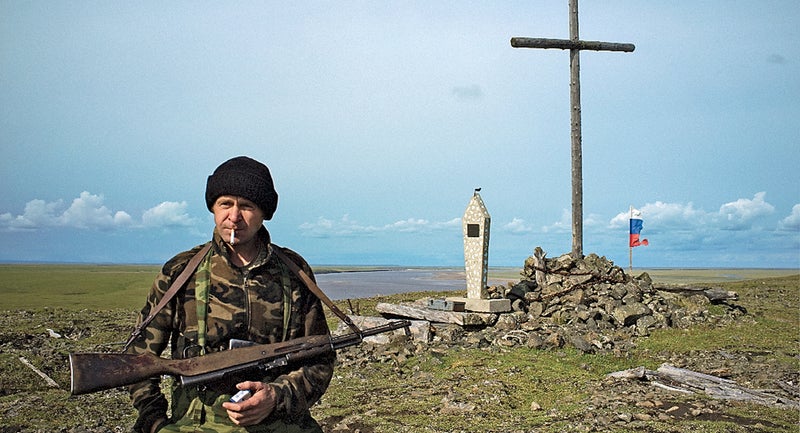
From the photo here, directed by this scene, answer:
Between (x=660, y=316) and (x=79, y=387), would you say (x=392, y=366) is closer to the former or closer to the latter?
(x=660, y=316)

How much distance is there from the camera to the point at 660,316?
13977mm

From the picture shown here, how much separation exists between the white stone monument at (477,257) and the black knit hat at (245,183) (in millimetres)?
10331

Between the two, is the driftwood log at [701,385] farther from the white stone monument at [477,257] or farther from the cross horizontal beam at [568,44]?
the cross horizontal beam at [568,44]

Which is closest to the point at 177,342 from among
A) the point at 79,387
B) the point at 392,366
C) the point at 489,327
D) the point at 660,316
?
the point at 79,387

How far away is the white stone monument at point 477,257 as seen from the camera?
1373 cm

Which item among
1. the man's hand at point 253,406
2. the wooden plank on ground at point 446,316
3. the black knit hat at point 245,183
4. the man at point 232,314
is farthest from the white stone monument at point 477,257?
the man's hand at point 253,406

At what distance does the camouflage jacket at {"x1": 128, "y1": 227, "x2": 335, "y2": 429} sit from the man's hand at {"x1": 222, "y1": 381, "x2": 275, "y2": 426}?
175 mm

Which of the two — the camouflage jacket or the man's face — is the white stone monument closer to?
the camouflage jacket

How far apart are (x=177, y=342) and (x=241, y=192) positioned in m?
1.01

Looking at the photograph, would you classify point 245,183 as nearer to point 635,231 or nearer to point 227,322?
point 227,322

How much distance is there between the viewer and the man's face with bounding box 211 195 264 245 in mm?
3592

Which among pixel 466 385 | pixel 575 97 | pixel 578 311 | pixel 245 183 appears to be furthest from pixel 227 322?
pixel 575 97

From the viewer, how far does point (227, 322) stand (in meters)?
3.68

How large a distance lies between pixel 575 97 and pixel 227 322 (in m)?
13.8
